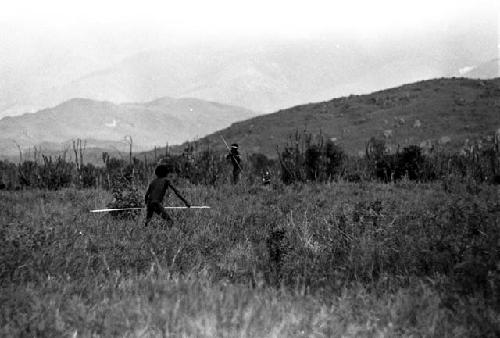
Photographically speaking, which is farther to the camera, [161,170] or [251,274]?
[161,170]

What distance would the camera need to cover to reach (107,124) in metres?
107

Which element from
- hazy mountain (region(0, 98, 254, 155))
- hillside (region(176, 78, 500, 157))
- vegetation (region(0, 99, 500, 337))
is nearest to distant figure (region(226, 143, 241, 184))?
vegetation (region(0, 99, 500, 337))

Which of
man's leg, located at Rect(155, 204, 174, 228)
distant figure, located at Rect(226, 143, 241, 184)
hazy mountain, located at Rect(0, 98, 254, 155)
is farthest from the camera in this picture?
hazy mountain, located at Rect(0, 98, 254, 155)

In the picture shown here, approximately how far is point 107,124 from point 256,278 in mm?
106613

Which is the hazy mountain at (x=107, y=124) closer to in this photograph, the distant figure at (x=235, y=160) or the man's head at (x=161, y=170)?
the distant figure at (x=235, y=160)

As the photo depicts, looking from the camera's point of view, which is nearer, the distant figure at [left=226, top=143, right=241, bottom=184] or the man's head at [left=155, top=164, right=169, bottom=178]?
the man's head at [left=155, top=164, right=169, bottom=178]

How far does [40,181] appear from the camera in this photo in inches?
632

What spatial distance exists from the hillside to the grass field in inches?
1072

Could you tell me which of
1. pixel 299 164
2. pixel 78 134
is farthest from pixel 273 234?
pixel 78 134

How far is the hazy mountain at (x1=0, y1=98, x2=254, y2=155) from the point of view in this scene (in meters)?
91.3

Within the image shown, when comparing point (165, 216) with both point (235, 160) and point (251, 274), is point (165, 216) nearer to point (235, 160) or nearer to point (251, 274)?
point (251, 274)

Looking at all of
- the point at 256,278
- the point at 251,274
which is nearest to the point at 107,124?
the point at 251,274

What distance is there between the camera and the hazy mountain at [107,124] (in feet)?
300

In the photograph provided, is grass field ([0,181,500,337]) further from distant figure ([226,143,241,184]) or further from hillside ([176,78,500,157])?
hillside ([176,78,500,157])
